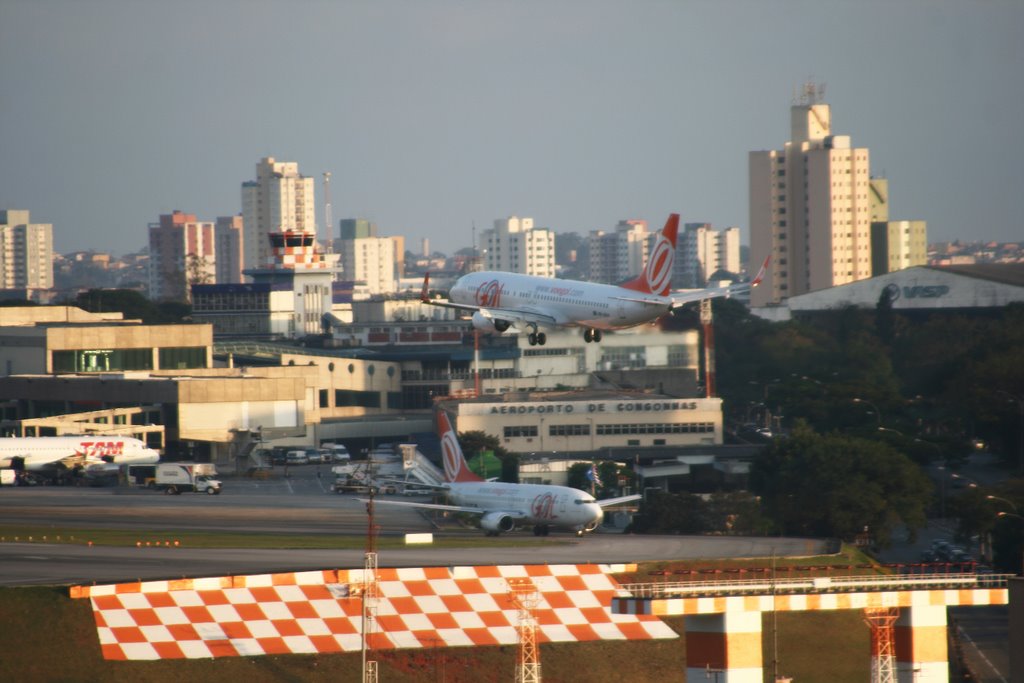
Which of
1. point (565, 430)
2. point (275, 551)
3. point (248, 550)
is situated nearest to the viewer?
point (275, 551)

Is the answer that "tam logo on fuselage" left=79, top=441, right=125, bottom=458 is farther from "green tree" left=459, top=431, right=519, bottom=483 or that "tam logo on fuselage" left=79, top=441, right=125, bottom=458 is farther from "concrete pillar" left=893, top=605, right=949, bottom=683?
"concrete pillar" left=893, top=605, right=949, bottom=683

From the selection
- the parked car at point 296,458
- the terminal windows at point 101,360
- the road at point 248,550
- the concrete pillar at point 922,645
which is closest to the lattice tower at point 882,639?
the concrete pillar at point 922,645

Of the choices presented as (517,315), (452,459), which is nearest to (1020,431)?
(517,315)

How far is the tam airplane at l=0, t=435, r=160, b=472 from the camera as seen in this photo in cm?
14525

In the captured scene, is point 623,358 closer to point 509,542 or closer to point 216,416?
point 216,416

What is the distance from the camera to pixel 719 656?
55219 mm

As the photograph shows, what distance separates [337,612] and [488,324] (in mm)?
50822

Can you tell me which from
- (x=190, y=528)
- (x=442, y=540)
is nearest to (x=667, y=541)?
(x=442, y=540)

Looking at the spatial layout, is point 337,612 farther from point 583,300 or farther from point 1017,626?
point 583,300

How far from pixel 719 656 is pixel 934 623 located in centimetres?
793

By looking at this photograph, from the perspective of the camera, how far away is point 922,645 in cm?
5731

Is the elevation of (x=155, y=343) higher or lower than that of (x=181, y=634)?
higher

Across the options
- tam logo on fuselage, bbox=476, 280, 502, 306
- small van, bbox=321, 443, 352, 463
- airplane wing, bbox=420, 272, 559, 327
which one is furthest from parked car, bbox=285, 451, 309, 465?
airplane wing, bbox=420, 272, 559, 327

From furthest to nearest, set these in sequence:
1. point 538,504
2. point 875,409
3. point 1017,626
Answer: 1. point 875,409
2. point 538,504
3. point 1017,626
